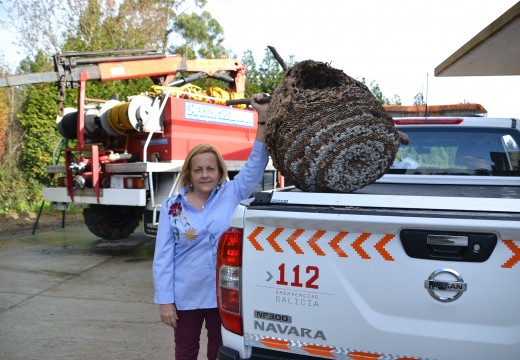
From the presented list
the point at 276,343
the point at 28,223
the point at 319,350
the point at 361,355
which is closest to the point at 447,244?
the point at 361,355

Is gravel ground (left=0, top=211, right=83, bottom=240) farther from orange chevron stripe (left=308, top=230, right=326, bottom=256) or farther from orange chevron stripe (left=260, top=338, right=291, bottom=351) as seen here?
orange chevron stripe (left=308, top=230, right=326, bottom=256)

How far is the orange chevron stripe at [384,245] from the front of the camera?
72.1 inches

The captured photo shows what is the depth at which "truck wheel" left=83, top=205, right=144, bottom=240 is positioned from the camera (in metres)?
8.11

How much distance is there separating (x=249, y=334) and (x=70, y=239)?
737 centimetres

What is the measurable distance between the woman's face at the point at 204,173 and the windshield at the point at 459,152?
161 centimetres

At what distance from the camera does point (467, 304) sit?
1726 millimetres

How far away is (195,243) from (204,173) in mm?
376

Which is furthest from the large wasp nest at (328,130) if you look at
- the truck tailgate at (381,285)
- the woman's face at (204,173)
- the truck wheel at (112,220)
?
the truck wheel at (112,220)

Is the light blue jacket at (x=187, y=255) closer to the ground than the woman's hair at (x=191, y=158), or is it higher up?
closer to the ground

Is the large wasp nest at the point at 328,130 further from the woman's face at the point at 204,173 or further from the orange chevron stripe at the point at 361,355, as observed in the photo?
the orange chevron stripe at the point at 361,355

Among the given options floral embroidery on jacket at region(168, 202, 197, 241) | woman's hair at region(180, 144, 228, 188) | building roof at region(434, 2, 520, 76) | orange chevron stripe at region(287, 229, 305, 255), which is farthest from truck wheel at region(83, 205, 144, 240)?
orange chevron stripe at region(287, 229, 305, 255)

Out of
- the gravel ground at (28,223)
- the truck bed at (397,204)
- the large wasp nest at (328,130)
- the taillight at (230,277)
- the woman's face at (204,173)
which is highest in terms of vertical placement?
the large wasp nest at (328,130)

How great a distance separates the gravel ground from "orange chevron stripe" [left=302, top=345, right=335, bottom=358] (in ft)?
26.8

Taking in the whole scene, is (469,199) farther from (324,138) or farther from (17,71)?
(17,71)
